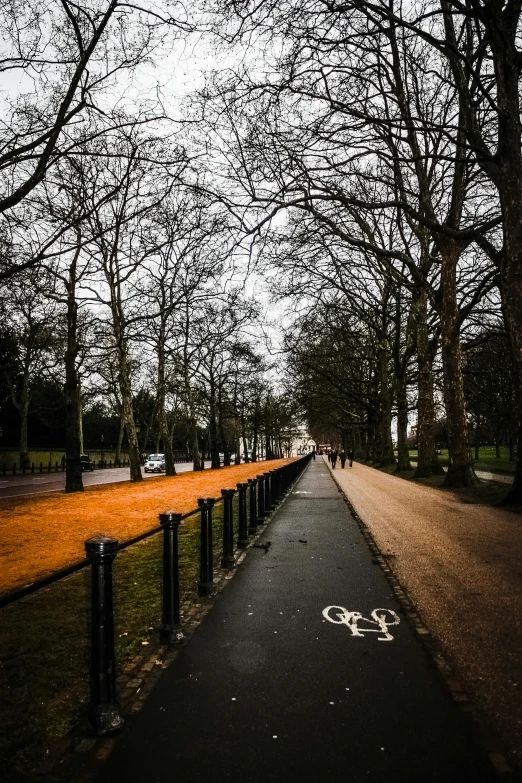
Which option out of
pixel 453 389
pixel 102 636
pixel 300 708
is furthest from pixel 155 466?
pixel 300 708

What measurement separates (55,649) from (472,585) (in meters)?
4.28

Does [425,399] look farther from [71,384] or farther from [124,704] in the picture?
[124,704]

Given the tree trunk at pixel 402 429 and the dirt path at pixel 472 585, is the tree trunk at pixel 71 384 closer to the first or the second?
the dirt path at pixel 472 585

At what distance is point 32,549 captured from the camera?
911 cm

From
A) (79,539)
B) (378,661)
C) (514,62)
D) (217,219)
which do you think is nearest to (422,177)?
(514,62)

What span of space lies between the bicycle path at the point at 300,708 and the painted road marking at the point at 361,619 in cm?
2

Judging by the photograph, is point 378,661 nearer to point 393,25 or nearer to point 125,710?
point 125,710

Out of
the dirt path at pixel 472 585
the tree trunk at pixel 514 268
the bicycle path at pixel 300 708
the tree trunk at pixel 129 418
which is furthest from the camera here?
the tree trunk at pixel 129 418

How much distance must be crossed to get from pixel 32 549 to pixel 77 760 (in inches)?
282

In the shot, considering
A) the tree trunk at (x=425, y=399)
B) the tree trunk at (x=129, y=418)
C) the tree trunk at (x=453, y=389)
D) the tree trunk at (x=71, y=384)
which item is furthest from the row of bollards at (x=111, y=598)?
the tree trunk at (x=129, y=418)

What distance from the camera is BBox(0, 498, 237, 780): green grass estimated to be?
2967 millimetres

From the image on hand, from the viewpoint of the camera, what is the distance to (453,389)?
58.1ft

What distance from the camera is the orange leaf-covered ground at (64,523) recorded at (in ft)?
26.0

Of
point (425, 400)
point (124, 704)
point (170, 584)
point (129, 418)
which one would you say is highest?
point (425, 400)
